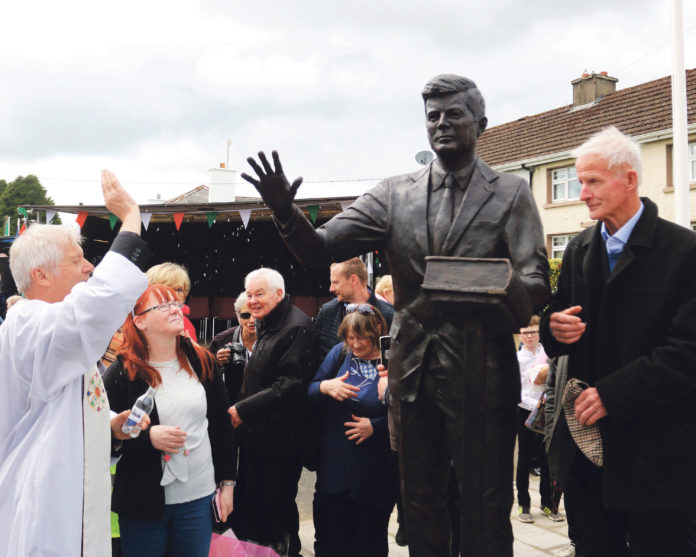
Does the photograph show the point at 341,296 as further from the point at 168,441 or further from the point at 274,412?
the point at 168,441

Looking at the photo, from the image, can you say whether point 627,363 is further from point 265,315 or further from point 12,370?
point 265,315

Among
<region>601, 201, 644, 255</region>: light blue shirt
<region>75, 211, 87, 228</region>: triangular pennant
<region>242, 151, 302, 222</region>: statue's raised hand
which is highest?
<region>75, 211, 87, 228</region>: triangular pennant

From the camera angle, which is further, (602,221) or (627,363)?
(602,221)

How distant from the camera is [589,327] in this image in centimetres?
224

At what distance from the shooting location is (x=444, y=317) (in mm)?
2072

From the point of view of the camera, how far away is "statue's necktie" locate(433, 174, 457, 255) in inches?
82.7

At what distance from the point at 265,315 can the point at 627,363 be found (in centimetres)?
235

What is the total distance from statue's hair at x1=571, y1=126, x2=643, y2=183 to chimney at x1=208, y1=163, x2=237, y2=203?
12882mm

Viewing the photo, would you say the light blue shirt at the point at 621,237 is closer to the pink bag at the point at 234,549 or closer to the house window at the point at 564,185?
the pink bag at the point at 234,549

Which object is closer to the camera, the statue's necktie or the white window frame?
the statue's necktie

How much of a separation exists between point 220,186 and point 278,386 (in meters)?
11.5

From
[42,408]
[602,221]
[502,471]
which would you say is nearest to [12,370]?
[42,408]

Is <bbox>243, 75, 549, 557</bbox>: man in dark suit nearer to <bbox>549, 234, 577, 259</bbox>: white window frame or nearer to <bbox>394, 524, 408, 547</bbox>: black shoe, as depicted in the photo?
<bbox>394, 524, 408, 547</bbox>: black shoe

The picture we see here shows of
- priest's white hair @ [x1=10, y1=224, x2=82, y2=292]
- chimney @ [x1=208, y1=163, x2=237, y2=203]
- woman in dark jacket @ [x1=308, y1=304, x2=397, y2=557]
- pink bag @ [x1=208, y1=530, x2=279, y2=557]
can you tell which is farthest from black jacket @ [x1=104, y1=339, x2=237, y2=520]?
chimney @ [x1=208, y1=163, x2=237, y2=203]
